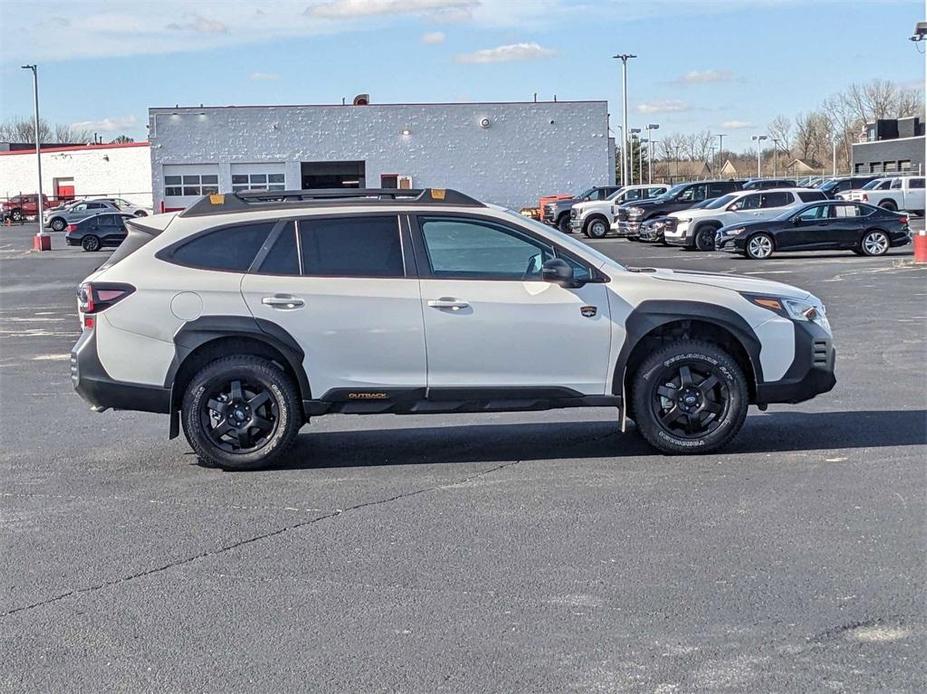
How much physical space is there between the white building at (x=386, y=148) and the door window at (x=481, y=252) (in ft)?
194

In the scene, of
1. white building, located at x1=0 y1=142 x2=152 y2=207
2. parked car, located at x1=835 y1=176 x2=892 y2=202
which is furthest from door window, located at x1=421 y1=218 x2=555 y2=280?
white building, located at x1=0 y1=142 x2=152 y2=207

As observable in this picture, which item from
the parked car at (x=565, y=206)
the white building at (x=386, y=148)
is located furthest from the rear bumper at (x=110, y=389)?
the white building at (x=386, y=148)

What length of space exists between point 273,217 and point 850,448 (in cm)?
425

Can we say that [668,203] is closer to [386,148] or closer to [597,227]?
[597,227]

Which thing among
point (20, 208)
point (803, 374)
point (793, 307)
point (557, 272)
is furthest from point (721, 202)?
point (20, 208)

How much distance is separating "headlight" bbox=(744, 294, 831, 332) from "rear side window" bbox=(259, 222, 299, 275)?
3.05 meters

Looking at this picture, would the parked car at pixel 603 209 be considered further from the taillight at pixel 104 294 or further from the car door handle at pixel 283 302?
the taillight at pixel 104 294

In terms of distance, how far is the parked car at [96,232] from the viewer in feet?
151

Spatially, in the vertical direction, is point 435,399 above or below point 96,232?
below

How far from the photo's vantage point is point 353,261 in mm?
8273

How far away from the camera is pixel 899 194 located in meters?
50.1

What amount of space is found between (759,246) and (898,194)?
22081 mm

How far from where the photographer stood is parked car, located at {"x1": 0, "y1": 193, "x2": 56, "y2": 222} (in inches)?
3167

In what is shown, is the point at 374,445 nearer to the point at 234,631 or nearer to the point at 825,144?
the point at 234,631
